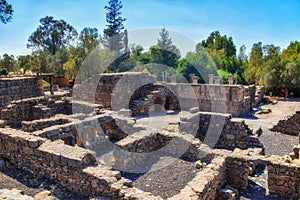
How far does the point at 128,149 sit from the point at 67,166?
7.84 ft

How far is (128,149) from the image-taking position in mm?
8719

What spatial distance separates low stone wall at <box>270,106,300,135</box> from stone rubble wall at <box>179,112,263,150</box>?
11.3 ft

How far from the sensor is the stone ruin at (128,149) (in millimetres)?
6562

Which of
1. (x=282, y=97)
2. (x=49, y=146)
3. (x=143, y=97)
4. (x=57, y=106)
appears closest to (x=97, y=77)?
(x=143, y=97)

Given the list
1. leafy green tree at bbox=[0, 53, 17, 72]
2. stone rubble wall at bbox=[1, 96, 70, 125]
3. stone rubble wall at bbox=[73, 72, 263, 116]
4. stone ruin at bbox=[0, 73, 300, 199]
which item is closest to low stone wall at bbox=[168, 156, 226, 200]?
stone ruin at bbox=[0, 73, 300, 199]

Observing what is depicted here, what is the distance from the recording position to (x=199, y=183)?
611 centimetres

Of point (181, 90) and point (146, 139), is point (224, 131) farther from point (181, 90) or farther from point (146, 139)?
point (181, 90)

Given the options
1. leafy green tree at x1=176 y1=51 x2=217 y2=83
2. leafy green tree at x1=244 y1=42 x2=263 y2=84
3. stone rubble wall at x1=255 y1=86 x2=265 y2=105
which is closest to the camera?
stone rubble wall at x1=255 y1=86 x2=265 y2=105

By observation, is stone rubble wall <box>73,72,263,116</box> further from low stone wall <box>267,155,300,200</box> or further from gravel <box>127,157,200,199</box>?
low stone wall <box>267,155,300,200</box>

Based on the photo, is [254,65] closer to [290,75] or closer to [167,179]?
[290,75]

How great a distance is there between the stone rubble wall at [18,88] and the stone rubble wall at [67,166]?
9620 millimetres

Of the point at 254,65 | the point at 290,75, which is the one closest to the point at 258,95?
the point at 290,75

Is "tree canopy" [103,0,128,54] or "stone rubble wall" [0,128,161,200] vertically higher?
"tree canopy" [103,0,128,54]

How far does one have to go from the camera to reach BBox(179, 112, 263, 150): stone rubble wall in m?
10.5
